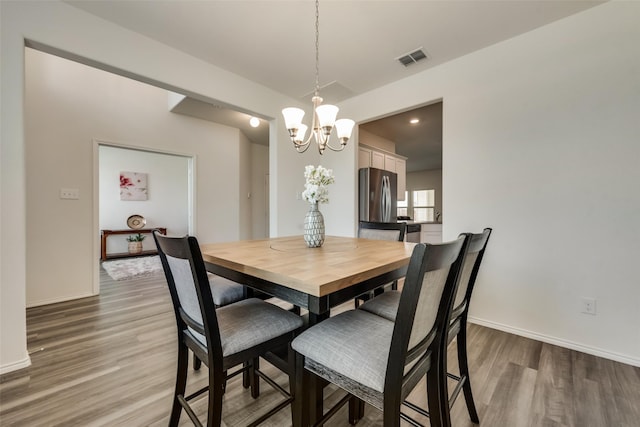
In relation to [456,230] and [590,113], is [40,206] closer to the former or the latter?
[456,230]

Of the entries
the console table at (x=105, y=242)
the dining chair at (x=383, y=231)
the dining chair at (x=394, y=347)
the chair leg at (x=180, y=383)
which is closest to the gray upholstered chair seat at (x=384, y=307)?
the dining chair at (x=394, y=347)

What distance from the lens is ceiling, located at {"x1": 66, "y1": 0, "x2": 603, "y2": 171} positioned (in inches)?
74.8

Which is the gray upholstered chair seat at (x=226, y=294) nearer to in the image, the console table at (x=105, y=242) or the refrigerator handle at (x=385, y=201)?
the refrigerator handle at (x=385, y=201)

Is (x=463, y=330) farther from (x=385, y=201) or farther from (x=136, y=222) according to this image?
(x=136, y=222)

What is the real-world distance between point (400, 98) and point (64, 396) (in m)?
3.64

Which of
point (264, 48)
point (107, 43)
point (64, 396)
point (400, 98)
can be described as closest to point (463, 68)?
point (400, 98)

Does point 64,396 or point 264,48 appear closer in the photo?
point 64,396

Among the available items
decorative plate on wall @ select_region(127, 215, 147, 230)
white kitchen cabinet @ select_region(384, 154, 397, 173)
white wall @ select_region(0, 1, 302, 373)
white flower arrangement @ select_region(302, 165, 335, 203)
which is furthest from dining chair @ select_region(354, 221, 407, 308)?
decorative plate on wall @ select_region(127, 215, 147, 230)

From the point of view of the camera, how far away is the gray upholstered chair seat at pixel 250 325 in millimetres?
1037

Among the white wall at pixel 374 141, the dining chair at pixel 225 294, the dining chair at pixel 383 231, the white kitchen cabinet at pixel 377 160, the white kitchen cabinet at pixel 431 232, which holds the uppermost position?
the white wall at pixel 374 141

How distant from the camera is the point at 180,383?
1.18 m

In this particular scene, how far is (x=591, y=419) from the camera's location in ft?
4.27

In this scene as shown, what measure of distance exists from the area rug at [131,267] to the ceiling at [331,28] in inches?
135

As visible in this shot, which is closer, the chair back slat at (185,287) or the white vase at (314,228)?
the chair back slat at (185,287)
